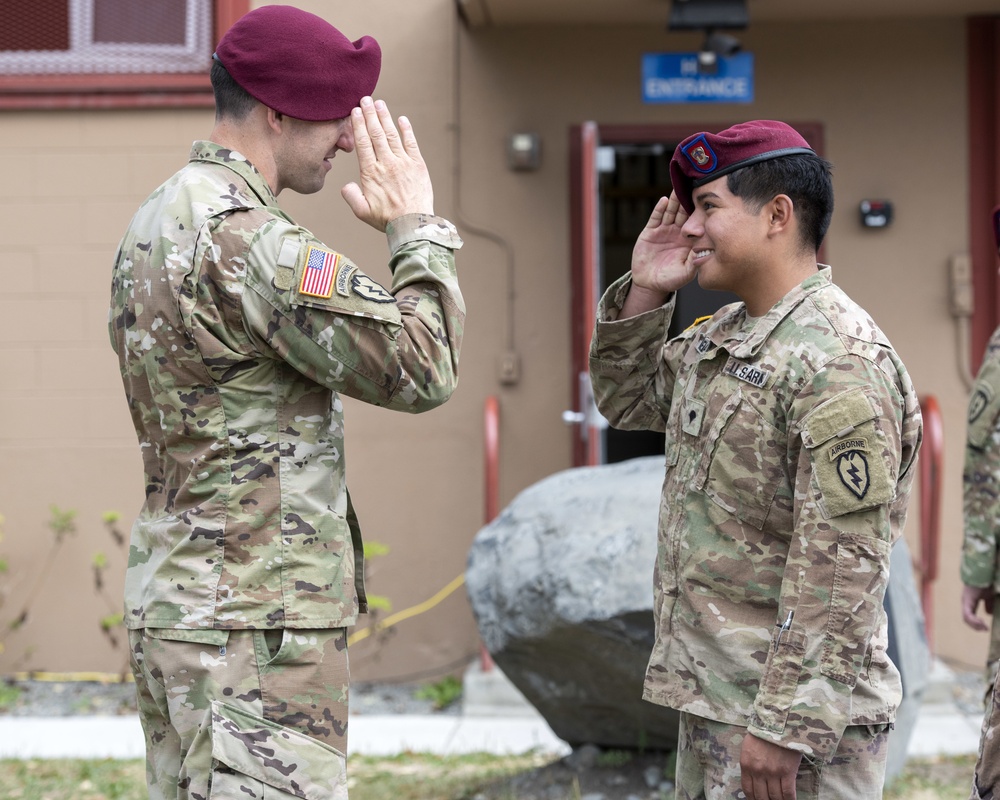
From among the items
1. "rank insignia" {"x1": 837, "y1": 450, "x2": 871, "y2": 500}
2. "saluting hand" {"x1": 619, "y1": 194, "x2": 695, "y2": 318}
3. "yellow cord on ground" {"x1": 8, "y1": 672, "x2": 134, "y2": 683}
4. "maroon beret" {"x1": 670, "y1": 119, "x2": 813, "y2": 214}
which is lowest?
"yellow cord on ground" {"x1": 8, "y1": 672, "x2": 134, "y2": 683}

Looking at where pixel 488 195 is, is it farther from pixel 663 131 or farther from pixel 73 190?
pixel 73 190

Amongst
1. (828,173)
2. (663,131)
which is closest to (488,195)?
(663,131)

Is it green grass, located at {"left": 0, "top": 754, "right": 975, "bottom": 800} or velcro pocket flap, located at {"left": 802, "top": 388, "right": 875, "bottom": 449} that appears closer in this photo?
velcro pocket flap, located at {"left": 802, "top": 388, "right": 875, "bottom": 449}

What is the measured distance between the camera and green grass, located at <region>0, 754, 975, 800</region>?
4.11 metres

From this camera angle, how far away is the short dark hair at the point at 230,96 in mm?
2164

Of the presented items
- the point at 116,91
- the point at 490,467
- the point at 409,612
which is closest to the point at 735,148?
the point at 490,467

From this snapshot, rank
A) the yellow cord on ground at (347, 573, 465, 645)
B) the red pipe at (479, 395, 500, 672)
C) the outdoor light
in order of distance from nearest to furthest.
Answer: the red pipe at (479, 395, 500, 672) → the outdoor light → the yellow cord on ground at (347, 573, 465, 645)

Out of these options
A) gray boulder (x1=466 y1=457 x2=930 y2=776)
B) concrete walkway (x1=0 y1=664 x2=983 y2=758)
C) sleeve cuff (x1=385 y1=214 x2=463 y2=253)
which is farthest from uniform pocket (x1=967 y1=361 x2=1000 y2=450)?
sleeve cuff (x1=385 y1=214 x2=463 y2=253)

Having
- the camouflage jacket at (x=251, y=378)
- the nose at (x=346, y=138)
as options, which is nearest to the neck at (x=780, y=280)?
the camouflage jacket at (x=251, y=378)

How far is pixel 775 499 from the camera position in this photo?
206cm

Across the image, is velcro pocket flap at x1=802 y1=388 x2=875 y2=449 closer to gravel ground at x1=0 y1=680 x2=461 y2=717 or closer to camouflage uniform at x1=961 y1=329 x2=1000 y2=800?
camouflage uniform at x1=961 y1=329 x2=1000 y2=800

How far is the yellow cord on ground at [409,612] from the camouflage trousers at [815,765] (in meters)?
3.75

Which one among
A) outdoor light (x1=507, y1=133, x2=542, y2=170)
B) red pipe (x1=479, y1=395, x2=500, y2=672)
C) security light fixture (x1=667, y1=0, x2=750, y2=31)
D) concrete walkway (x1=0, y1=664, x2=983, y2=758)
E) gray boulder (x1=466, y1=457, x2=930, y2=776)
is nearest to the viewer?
gray boulder (x1=466, y1=457, x2=930, y2=776)

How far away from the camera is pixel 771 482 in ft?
6.75
